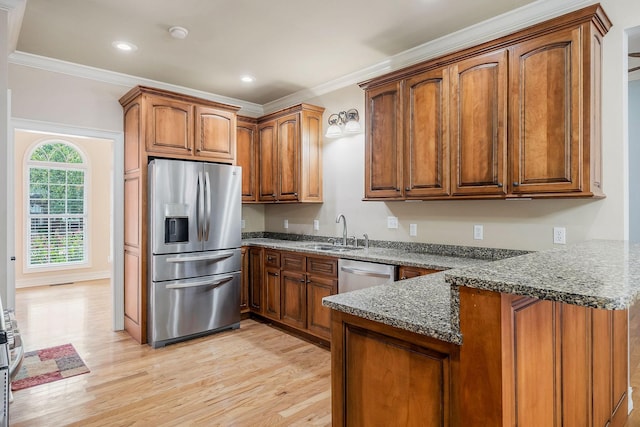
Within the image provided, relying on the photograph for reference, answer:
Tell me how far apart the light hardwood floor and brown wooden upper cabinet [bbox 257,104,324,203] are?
1577 mm

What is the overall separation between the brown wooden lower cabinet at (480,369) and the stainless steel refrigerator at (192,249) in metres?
2.64

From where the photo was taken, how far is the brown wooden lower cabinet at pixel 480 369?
40.1 inches

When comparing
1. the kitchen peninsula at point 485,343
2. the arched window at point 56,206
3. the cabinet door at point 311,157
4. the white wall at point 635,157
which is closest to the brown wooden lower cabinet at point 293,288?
the cabinet door at point 311,157

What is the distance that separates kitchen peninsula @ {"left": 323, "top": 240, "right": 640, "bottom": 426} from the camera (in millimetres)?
999

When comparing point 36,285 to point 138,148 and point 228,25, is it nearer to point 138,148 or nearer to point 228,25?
point 138,148

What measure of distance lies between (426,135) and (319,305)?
1.84 meters

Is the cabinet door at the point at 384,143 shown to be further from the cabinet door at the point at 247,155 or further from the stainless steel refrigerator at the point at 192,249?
the cabinet door at the point at 247,155

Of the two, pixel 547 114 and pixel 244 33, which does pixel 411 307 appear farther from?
pixel 244 33

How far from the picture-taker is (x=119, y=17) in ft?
9.41

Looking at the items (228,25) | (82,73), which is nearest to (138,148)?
(82,73)

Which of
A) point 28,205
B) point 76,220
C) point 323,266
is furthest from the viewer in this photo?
point 76,220

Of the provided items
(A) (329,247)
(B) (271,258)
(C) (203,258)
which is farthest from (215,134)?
(A) (329,247)

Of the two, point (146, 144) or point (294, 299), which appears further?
point (294, 299)

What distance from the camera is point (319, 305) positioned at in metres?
3.63
